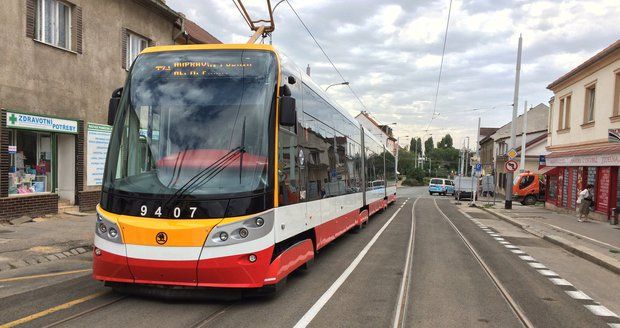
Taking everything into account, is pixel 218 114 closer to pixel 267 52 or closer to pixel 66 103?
pixel 267 52

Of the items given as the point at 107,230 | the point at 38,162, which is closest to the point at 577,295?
the point at 107,230

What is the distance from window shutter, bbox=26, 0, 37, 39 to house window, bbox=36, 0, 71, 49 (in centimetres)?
33

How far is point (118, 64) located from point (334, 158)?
9.90 meters

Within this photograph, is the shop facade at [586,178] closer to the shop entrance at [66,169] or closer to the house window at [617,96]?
the house window at [617,96]

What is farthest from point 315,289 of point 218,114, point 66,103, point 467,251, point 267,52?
point 66,103

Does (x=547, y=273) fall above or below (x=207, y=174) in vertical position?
below

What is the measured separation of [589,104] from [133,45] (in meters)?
19.4

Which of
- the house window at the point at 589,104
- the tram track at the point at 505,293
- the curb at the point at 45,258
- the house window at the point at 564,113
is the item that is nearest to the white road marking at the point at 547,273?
the tram track at the point at 505,293

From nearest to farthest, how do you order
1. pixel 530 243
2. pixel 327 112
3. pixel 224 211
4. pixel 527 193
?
1. pixel 224 211
2. pixel 327 112
3. pixel 530 243
4. pixel 527 193

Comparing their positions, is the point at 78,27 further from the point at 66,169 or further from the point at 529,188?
the point at 529,188

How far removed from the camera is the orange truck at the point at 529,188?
38.2 metres

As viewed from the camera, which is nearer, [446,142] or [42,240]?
[42,240]

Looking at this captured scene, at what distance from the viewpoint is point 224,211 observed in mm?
5520

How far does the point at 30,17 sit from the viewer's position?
1262cm
